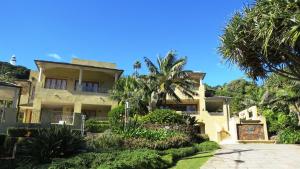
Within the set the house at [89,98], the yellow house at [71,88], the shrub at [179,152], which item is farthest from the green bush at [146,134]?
the yellow house at [71,88]

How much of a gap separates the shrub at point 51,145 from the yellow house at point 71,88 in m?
16.1

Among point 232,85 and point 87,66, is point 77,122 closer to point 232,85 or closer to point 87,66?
point 87,66

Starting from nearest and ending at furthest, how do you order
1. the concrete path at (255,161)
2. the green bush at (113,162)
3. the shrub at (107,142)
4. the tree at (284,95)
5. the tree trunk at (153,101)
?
the green bush at (113,162) < the concrete path at (255,161) < the shrub at (107,142) < the tree at (284,95) < the tree trunk at (153,101)

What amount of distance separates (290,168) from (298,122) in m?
17.6

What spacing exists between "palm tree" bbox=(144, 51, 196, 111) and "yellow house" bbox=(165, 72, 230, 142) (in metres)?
6.82

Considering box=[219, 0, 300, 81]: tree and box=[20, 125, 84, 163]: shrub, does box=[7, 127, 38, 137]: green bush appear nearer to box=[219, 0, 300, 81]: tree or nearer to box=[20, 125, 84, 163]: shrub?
box=[20, 125, 84, 163]: shrub

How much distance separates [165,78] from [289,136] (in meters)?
12.9

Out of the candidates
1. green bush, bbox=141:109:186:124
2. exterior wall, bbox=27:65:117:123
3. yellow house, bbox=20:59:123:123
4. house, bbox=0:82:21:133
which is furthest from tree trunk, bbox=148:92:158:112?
house, bbox=0:82:21:133

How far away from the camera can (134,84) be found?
32.3m

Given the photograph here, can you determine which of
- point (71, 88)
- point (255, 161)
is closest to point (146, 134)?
point (255, 161)

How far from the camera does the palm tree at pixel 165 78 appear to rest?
1222 inches

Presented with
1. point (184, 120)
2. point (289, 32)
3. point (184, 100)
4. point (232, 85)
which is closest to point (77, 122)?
point (184, 120)

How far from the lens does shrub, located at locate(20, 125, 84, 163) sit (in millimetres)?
14539

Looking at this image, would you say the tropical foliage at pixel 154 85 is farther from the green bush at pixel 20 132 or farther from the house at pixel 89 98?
the green bush at pixel 20 132
